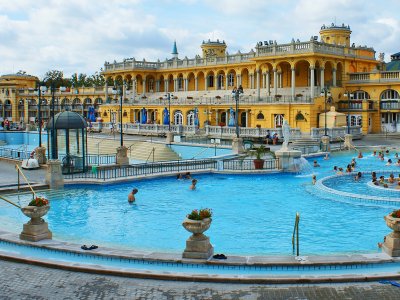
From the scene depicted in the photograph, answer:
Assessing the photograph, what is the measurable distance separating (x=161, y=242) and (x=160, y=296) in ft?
17.9

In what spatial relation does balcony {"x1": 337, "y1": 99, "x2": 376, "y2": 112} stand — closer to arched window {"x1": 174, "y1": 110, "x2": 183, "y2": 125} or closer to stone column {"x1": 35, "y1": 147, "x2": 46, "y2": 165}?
arched window {"x1": 174, "y1": 110, "x2": 183, "y2": 125}

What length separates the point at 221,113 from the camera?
62.8 m

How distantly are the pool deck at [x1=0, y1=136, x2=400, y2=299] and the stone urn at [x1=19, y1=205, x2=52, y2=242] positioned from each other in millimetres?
1589

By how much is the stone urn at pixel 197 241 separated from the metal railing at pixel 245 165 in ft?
58.3

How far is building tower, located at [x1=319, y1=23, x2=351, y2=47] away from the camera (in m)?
68.6

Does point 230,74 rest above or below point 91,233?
above

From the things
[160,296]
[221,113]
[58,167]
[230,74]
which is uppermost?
[230,74]

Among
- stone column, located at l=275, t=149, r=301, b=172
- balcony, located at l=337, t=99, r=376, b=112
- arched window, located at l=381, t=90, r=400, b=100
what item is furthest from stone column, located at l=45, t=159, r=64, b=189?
arched window, located at l=381, t=90, r=400, b=100

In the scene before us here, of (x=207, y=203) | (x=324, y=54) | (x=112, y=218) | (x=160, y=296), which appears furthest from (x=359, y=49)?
(x=160, y=296)

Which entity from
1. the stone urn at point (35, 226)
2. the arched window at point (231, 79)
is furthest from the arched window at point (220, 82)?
the stone urn at point (35, 226)

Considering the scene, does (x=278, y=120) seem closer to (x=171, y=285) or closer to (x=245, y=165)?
(x=245, y=165)

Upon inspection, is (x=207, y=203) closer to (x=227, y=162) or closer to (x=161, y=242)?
(x=161, y=242)

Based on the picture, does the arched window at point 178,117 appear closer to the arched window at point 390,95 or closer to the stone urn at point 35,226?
the arched window at point 390,95

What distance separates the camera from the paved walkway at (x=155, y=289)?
1131cm
